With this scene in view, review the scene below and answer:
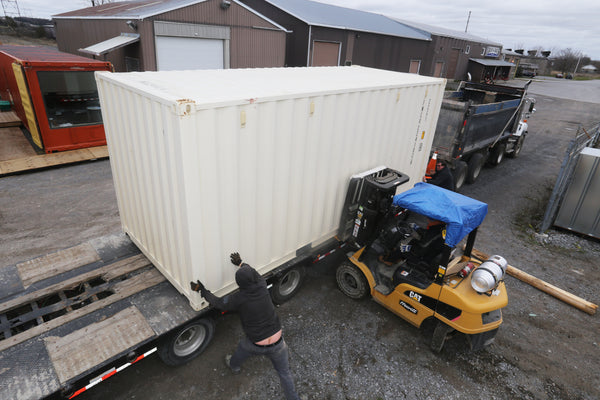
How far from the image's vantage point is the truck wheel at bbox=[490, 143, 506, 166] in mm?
11172

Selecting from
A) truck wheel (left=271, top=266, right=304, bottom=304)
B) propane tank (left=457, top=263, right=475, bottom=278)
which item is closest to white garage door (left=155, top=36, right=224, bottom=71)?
truck wheel (left=271, top=266, right=304, bottom=304)

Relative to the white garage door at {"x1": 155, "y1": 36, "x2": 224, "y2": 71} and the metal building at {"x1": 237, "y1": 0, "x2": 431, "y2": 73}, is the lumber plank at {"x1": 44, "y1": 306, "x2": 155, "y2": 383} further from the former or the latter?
the metal building at {"x1": 237, "y1": 0, "x2": 431, "y2": 73}

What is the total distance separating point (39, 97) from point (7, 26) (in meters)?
41.9

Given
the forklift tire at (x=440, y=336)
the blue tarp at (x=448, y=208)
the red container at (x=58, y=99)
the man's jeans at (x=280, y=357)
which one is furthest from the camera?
the red container at (x=58, y=99)

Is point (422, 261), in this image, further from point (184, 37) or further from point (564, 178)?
point (184, 37)

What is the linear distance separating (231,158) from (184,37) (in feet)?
43.2

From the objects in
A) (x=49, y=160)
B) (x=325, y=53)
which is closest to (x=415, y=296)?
(x=49, y=160)

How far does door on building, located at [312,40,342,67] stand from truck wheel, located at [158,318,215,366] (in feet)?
65.0

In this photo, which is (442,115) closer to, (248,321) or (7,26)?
(248,321)

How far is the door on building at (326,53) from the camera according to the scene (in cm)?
2083

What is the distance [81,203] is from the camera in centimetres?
762

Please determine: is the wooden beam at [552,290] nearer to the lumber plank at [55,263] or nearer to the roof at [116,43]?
the lumber plank at [55,263]

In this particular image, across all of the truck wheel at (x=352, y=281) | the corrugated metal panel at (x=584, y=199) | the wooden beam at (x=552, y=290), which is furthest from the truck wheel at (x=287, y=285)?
the corrugated metal panel at (x=584, y=199)

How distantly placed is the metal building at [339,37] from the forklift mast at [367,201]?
17559 millimetres
